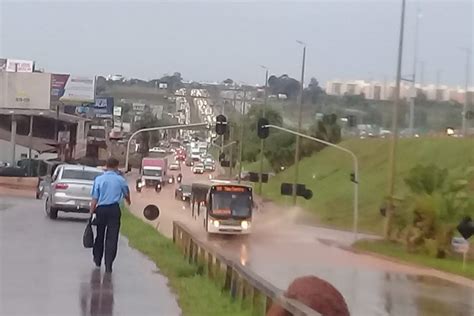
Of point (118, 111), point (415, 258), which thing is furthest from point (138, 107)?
point (415, 258)

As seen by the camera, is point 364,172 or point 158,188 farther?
point 364,172

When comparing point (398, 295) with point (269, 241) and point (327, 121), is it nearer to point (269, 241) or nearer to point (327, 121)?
point (269, 241)

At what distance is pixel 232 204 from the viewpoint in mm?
47156

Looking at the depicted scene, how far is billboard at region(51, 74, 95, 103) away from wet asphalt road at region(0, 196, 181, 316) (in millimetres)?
77049

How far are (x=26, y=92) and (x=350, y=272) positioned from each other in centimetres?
5373

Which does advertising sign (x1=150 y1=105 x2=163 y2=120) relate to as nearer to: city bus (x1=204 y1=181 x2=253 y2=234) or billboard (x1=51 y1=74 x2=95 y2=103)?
billboard (x1=51 y1=74 x2=95 y2=103)

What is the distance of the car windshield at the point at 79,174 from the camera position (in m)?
28.7

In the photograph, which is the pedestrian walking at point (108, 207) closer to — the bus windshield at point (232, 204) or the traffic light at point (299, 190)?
the bus windshield at point (232, 204)

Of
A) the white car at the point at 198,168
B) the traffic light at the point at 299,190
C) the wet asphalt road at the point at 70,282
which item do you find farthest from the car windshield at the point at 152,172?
the wet asphalt road at the point at 70,282

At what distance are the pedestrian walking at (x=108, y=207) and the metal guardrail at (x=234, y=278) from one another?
1.42 meters

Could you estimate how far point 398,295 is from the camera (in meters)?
24.1

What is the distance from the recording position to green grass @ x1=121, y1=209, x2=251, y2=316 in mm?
12391

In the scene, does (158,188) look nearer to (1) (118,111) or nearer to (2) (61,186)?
(1) (118,111)

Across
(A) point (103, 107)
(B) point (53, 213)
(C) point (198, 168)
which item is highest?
(A) point (103, 107)
